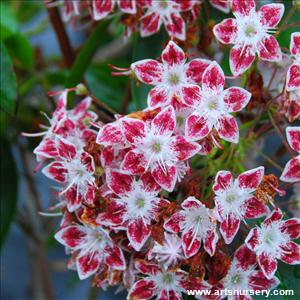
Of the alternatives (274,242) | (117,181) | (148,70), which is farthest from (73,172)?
(274,242)

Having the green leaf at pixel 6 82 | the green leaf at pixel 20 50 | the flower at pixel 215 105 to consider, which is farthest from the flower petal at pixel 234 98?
the green leaf at pixel 20 50

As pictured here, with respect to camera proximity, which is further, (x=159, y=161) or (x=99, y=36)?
(x=99, y=36)

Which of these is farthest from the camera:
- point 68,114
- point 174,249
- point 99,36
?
point 99,36

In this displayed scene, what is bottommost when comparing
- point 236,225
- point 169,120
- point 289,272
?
point 289,272

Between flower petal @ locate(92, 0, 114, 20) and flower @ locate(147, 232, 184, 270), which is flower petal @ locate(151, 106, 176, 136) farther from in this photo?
flower petal @ locate(92, 0, 114, 20)

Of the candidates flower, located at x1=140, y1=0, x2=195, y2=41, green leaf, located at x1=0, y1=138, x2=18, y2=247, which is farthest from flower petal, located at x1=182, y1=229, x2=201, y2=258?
green leaf, located at x1=0, y1=138, x2=18, y2=247

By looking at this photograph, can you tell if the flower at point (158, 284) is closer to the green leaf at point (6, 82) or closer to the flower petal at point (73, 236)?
the flower petal at point (73, 236)

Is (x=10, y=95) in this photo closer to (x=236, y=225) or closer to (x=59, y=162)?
(x=59, y=162)

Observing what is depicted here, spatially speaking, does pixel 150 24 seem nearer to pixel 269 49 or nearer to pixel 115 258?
pixel 269 49

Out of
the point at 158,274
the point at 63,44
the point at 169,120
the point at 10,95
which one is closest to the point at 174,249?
the point at 158,274
